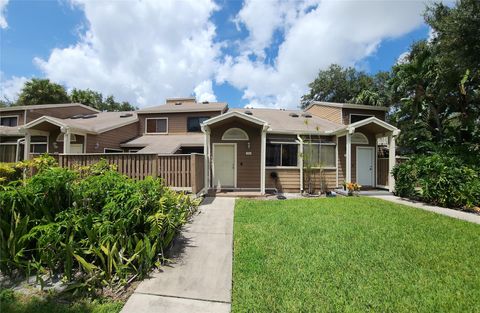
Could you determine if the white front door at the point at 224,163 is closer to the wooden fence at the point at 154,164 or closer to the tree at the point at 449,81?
the wooden fence at the point at 154,164

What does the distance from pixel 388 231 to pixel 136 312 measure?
17.9ft

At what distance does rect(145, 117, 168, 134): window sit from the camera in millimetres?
16859

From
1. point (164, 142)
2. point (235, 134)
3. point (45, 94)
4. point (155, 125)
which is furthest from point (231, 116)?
point (45, 94)

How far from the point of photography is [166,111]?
16.7 meters

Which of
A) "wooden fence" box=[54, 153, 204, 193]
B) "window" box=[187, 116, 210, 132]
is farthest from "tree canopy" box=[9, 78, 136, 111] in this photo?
"wooden fence" box=[54, 153, 204, 193]

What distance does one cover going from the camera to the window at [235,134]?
11.8 m

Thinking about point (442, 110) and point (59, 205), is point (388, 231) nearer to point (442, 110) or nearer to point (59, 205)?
point (59, 205)

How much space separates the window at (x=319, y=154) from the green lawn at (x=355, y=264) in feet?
17.8

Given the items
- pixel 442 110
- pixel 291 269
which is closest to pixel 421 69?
pixel 442 110

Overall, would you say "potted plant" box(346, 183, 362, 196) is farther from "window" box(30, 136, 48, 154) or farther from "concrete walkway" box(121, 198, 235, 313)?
"window" box(30, 136, 48, 154)

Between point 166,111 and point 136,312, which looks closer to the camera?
point 136,312

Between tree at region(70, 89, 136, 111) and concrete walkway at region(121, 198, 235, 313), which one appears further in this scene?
tree at region(70, 89, 136, 111)

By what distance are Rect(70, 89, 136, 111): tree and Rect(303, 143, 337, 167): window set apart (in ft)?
97.5

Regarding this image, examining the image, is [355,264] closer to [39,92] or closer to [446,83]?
[446,83]
